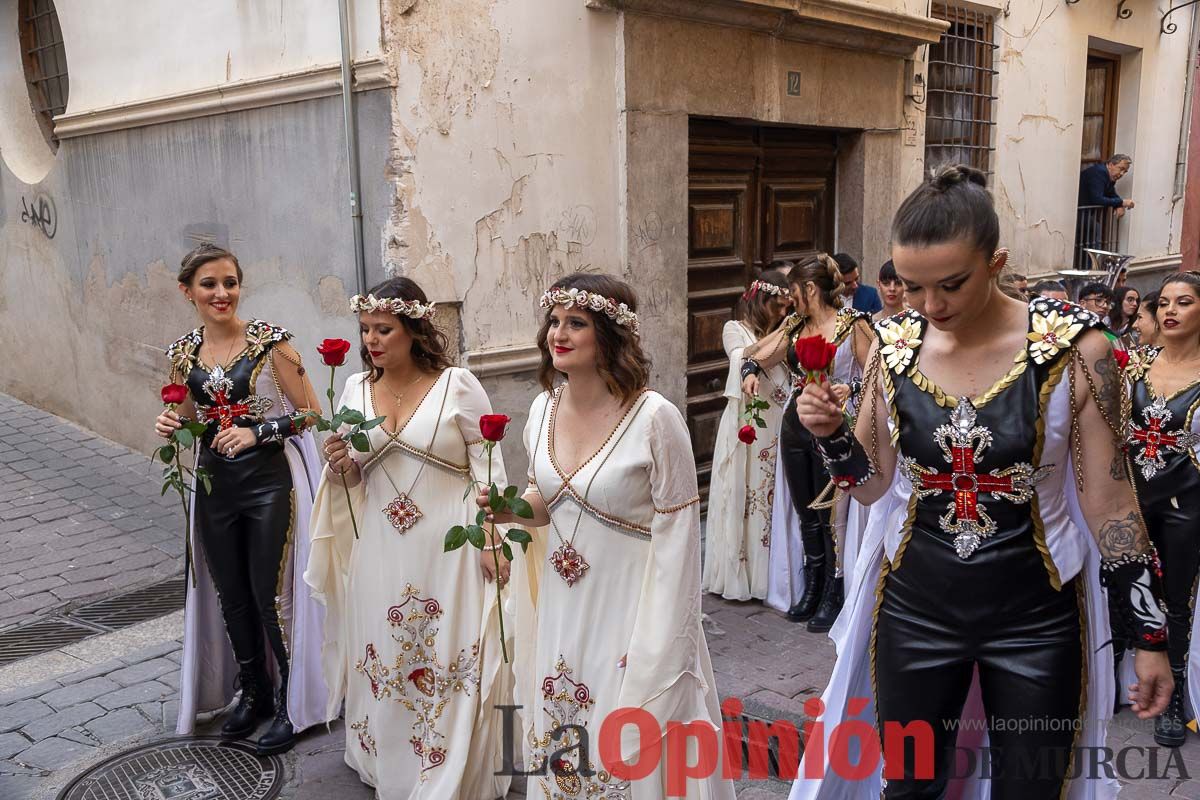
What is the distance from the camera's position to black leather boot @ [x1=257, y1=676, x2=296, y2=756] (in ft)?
14.5

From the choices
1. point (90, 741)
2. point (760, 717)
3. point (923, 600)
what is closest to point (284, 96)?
point (90, 741)

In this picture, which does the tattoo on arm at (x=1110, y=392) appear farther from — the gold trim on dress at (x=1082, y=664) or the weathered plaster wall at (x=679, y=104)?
the weathered plaster wall at (x=679, y=104)

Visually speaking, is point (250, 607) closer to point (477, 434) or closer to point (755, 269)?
point (477, 434)

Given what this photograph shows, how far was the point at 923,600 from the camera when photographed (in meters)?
2.76

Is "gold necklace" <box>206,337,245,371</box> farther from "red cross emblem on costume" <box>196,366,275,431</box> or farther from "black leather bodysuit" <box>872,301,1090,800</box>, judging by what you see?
"black leather bodysuit" <box>872,301,1090,800</box>

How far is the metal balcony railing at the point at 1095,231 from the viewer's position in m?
12.9

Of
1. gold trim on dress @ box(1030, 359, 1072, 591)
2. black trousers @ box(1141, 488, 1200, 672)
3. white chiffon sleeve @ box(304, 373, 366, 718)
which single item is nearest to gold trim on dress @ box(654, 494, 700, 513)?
gold trim on dress @ box(1030, 359, 1072, 591)

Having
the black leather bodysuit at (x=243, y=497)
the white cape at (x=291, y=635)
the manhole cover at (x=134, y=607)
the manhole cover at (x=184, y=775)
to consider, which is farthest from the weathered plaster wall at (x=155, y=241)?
the manhole cover at (x=184, y=775)

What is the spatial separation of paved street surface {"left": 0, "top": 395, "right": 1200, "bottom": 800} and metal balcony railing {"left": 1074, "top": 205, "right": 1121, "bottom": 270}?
365 inches

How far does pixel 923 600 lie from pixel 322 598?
99.9 inches

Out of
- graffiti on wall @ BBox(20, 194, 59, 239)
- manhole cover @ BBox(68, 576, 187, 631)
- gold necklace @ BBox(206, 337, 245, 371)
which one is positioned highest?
graffiti on wall @ BBox(20, 194, 59, 239)

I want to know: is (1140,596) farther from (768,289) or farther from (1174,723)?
(768,289)

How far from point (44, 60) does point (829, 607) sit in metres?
9.48

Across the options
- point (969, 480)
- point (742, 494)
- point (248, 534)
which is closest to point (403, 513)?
point (248, 534)
